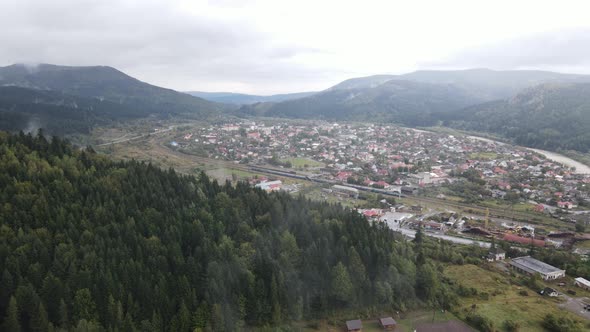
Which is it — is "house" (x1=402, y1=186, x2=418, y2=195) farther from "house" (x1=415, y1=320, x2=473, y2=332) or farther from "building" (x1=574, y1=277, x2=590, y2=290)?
"house" (x1=415, y1=320, x2=473, y2=332)

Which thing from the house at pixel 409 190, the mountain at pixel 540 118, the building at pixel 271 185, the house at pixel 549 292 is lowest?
the house at pixel 549 292

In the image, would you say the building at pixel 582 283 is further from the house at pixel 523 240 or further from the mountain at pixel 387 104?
the mountain at pixel 387 104

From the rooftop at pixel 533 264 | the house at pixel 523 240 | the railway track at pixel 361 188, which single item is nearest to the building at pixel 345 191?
the railway track at pixel 361 188

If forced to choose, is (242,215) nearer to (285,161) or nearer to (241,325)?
(241,325)

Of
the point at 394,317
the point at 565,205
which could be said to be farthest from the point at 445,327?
the point at 565,205

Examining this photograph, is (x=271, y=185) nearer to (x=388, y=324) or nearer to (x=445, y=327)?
(x=388, y=324)
